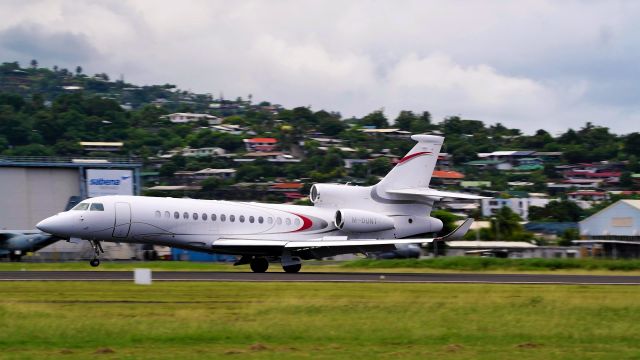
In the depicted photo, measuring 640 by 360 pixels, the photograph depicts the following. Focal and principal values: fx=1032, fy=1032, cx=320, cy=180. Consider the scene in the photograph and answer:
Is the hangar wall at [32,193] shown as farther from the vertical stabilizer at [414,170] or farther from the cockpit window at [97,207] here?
the vertical stabilizer at [414,170]

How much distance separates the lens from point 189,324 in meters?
21.9

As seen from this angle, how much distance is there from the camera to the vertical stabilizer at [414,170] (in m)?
48.5

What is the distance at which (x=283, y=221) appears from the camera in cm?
4559

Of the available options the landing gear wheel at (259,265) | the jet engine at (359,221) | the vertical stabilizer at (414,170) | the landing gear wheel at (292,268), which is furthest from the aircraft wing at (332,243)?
the vertical stabilizer at (414,170)

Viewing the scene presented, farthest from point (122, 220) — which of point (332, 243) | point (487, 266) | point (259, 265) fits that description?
point (487, 266)

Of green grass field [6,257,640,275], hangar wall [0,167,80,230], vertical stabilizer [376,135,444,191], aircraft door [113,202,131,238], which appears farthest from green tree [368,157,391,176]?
aircraft door [113,202,131,238]

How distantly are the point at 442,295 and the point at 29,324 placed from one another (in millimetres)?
13174

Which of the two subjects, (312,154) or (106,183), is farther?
(312,154)

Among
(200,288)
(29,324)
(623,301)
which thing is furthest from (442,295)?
(29,324)

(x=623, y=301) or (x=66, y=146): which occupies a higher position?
(x=66, y=146)

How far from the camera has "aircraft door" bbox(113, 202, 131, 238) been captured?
4178 cm

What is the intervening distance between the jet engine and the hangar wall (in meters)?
38.8

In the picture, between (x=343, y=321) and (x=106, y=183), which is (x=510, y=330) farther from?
(x=106, y=183)

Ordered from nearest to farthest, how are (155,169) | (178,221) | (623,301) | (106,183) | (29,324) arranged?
(29,324), (623,301), (178,221), (106,183), (155,169)
